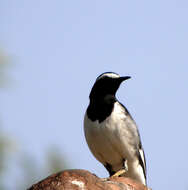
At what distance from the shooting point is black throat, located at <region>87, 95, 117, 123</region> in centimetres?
970

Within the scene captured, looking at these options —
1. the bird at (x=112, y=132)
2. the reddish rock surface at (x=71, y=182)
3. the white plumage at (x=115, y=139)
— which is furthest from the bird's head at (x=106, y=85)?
the reddish rock surface at (x=71, y=182)

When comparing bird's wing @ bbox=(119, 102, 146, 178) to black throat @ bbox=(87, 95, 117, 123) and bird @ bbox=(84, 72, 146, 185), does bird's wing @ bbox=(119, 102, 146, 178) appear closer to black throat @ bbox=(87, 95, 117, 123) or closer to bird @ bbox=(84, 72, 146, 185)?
bird @ bbox=(84, 72, 146, 185)

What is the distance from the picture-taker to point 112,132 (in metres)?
9.58

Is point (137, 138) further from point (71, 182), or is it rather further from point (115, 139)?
point (71, 182)

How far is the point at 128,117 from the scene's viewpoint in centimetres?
1001

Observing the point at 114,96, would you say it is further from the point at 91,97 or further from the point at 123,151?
the point at 123,151

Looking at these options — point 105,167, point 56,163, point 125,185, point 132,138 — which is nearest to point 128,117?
point 132,138

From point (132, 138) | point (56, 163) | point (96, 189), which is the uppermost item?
point (96, 189)

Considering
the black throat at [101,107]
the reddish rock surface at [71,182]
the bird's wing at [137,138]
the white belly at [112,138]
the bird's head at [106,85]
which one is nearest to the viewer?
the reddish rock surface at [71,182]

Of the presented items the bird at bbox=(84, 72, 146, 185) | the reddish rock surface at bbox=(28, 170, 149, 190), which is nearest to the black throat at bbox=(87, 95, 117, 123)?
the bird at bbox=(84, 72, 146, 185)

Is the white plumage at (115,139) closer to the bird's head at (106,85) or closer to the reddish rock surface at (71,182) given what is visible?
the bird's head at (106,85)

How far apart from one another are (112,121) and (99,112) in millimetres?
300

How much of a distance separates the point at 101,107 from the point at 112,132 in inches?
21.9

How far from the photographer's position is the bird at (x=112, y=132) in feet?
31.5
